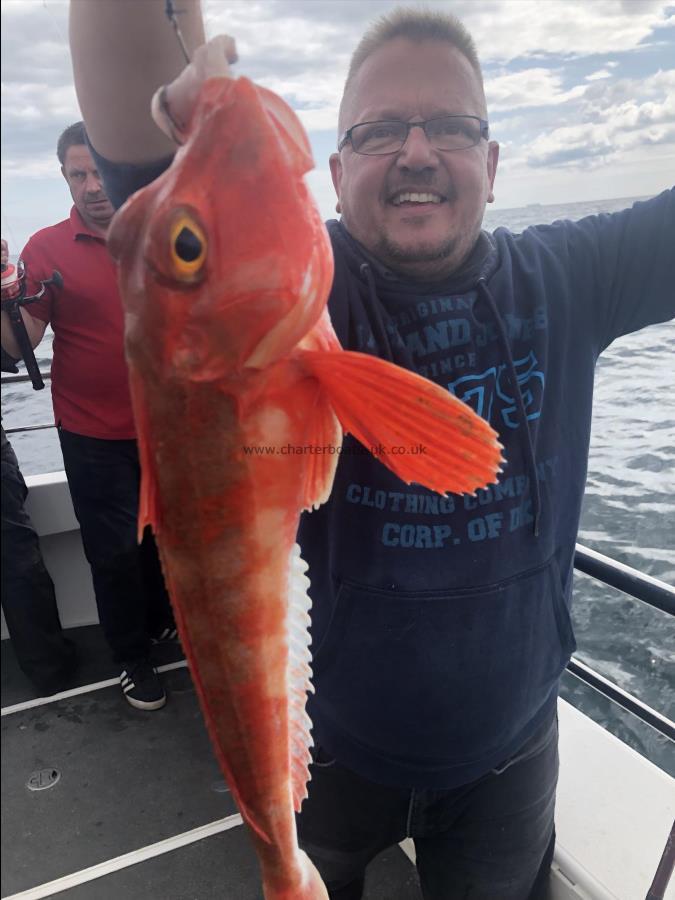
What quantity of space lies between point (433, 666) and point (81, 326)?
2.64m

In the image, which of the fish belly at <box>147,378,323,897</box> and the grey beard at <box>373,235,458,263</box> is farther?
the grey beard at <box>373,235,458,263</box>

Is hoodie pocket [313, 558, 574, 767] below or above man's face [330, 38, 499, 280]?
below

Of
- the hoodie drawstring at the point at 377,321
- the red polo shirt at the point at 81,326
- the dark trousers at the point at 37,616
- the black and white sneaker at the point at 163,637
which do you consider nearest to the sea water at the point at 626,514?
the red polo shirt at the point at 81,326

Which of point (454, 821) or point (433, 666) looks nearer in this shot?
point (433, 666)

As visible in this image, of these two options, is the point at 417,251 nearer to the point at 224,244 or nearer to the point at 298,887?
the point at 224,244

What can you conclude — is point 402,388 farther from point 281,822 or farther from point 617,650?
point 617,650

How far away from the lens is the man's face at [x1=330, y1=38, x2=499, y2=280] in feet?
5.18

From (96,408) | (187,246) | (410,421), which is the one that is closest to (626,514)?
(96,408)

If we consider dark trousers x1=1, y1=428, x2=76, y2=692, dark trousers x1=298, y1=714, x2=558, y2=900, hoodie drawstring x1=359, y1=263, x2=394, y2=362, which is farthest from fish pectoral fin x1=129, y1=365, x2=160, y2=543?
dark trousers x1=1, y1=428, x2=76, y2=692

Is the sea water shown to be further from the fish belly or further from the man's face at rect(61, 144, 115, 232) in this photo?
the fish belly

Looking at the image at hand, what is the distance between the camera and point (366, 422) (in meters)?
0.94

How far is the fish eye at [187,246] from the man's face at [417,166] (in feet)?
2.94

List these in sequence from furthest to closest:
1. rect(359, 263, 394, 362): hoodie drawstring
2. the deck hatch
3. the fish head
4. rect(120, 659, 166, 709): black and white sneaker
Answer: rect(120, 659, 166, 709): black and white sneaker → the deck hatch → rect(359, 263, 394, 362): hoodie drawstring → the fish head

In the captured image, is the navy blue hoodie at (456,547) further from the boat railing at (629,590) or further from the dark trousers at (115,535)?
the dark trousers at (115,535)
